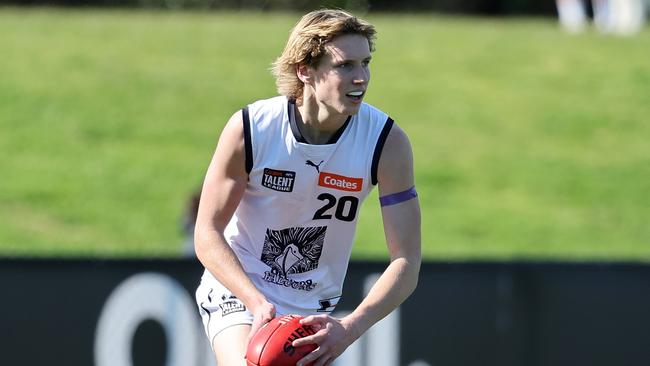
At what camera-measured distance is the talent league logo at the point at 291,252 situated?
5117 mm

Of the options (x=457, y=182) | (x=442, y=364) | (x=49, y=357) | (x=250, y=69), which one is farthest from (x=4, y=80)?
(x=442, y=364)

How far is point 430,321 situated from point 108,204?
6.17 m

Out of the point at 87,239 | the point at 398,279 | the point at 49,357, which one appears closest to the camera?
the point at 398,279

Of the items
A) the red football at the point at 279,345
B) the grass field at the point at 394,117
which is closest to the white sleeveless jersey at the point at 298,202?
the red football at the point at 279,345

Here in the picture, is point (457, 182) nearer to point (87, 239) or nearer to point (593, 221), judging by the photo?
point (593, 221)

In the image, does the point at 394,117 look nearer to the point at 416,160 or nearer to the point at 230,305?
the point at 416,160

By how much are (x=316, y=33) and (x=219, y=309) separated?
50.6 inches

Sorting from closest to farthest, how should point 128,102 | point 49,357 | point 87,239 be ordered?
point 49,357
point 87,239
point 128,102

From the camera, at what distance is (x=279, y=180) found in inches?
195

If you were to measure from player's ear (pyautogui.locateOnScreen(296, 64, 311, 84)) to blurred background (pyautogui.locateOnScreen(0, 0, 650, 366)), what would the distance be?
3831 mm

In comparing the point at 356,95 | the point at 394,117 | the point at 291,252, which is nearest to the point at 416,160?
the point at 394,117

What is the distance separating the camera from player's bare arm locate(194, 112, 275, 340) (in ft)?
15.8

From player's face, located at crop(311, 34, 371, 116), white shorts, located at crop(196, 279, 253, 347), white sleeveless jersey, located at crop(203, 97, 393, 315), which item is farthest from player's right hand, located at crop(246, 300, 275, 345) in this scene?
player's face, located at crop(311, 34, 371, 116)

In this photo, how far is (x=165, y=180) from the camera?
47.6ft
